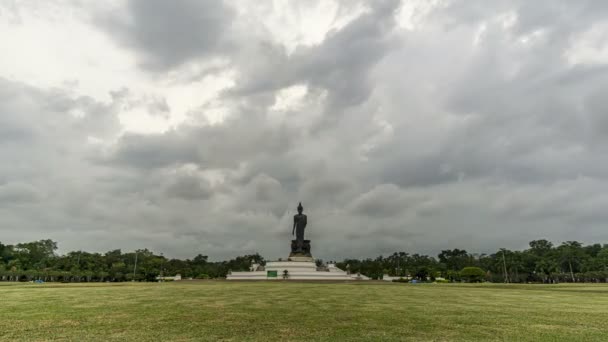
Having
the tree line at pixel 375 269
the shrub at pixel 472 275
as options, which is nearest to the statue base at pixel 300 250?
the tree line at pixel 375 269

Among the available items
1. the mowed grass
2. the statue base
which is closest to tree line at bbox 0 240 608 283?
the statue base

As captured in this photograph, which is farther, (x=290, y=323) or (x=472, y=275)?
(x=472, y=275)

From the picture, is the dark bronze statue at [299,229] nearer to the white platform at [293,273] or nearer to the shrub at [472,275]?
the white platform at [293,273]

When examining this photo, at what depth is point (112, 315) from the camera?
1383 centimetres

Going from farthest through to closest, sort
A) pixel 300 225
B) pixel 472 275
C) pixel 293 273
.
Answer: pixel 300 225 < pixel 472 275 < pixel 293 273

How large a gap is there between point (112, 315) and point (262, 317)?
5.52 metres

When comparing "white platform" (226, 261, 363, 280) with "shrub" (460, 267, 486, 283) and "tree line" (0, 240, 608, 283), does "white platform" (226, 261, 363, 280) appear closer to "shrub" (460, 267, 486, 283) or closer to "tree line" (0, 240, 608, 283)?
"tree line" (0, 240, 608, 283)

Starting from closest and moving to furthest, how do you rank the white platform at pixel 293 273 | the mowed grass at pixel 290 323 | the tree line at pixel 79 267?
1. the mowed grass at pixel 290 323
2. the white platform at pixel 293 273
3. the tree line at pixel 79 267

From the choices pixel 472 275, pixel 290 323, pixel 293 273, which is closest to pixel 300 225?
pixel 293 273

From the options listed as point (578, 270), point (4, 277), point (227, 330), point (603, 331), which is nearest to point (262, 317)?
point (227, 330)

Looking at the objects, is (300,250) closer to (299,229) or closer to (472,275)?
(299,229)

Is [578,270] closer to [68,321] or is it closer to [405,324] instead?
[405,324]

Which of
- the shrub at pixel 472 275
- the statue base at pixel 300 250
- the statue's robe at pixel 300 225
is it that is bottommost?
the shrub at pixel 472 275

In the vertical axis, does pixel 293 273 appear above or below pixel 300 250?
below
